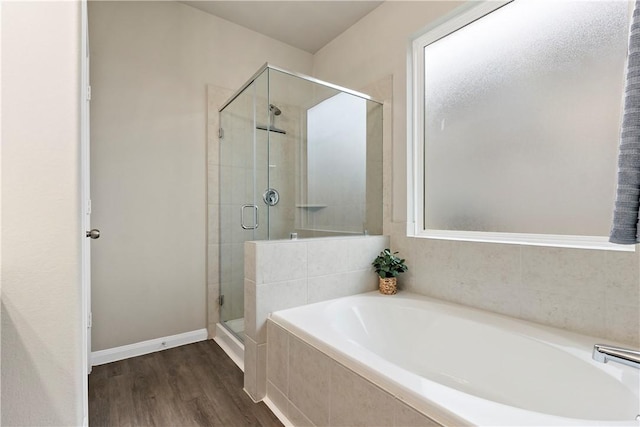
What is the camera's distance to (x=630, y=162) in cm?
67

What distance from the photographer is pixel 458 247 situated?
1836 mm

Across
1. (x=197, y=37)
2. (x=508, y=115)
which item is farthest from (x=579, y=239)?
(x=197, y=37)

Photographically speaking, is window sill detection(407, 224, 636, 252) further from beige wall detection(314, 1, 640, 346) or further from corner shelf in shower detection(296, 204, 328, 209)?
corner shelf in shower detection(296, 204, 328, 209)

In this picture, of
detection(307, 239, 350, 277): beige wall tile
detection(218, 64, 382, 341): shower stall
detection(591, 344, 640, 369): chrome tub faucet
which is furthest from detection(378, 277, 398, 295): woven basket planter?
detection(591, 344, 640, 369): chrome tub faucet

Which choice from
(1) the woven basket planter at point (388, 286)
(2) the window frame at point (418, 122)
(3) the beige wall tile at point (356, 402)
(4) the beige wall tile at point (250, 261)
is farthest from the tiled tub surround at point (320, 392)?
(2) the window frame at point (418, 122)

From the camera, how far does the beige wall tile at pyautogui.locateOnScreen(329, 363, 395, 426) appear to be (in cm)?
99

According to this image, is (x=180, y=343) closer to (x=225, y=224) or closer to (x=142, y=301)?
(x=142, y=301)

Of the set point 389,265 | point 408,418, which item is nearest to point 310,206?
point 389,265

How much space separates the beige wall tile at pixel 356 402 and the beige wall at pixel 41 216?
86cm

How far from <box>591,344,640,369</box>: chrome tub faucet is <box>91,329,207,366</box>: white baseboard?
2489mm

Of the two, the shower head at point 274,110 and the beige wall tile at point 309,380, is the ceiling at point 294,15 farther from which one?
the beige wall tile at point 309,380

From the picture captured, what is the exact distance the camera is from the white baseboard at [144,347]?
2.08m

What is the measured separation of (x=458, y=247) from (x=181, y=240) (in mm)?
2065

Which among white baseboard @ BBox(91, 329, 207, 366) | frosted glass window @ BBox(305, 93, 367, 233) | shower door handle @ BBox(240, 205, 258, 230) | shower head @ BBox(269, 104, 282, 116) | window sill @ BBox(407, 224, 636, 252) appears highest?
shower head @ BBox(269, 104, 282, 116)
